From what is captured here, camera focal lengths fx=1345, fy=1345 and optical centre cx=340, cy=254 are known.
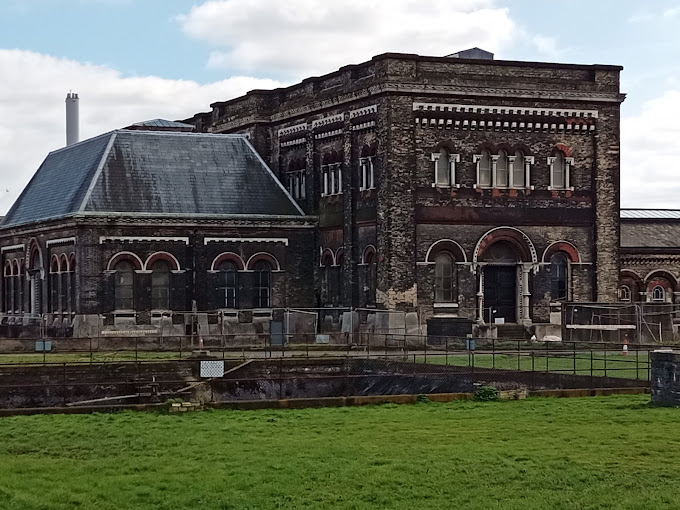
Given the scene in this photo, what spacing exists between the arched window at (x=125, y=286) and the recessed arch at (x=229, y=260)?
3.46 m

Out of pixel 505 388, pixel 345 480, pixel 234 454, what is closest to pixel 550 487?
pixel 345 480

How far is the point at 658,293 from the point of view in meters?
58.4

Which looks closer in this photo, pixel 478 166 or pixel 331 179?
pixel 478 166

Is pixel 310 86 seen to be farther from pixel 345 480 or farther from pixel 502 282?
pixel 345 480

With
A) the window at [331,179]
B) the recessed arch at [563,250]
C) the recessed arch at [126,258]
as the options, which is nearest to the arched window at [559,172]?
the recessed arch at [563,250]

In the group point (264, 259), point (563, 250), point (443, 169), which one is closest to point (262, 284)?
point (264, 259)

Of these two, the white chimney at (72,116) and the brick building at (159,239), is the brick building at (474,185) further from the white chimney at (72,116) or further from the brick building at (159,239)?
the white chimney at (72,116)

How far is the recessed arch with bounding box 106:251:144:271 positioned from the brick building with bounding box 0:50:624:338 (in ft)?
0.21

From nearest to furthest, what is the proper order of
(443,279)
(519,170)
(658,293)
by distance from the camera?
(443,279) < (519,170) < (658,293)

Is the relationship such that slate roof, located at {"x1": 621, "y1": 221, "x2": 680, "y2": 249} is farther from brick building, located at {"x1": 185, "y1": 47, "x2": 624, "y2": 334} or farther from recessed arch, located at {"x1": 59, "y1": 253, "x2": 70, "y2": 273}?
recessed arch, located at {"x1": 59, "y1": 253, "x2": 70, "y2": 273}

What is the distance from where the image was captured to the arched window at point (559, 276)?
5362 centimetres

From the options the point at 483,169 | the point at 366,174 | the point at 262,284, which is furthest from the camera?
the point at 262,284

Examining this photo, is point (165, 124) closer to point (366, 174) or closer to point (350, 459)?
point (366, 174)

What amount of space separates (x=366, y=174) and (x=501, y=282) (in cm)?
686
